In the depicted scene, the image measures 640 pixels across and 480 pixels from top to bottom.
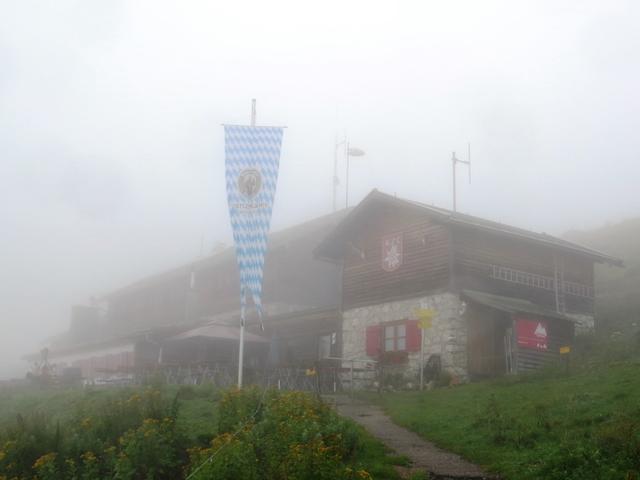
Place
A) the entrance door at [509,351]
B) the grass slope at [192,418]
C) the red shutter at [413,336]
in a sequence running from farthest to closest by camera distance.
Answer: the red shutter at [413,336] → the entrance door at [509,351] → the grass slope at [192,418]

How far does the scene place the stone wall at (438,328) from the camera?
2267 centimetres

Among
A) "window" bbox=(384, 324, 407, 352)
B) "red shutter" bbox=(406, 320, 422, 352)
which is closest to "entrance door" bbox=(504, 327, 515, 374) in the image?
"red shutter" bbox=(406, 320, 422, 352)

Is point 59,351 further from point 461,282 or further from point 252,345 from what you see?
point 461,282

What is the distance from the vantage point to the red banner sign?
73.5 feet

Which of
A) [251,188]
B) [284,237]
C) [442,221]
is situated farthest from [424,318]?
[284,237]

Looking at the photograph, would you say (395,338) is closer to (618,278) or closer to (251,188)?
(251,188)

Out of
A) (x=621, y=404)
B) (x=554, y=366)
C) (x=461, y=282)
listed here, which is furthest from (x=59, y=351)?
(x=621, y=404)

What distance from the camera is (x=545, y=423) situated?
38.3 feet

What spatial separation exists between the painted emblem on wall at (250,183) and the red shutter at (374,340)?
983cm

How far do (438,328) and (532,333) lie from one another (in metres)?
Answer: 2.77

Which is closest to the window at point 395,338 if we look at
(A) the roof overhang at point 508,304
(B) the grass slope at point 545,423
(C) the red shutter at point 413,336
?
(C) the red shutter at point 413,336

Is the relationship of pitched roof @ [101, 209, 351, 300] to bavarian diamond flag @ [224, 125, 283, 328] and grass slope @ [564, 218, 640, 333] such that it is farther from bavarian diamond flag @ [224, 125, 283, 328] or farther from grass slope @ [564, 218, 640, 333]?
bavarian diamond flag @ [224, 125, 283, 328]

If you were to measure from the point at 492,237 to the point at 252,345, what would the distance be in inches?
440

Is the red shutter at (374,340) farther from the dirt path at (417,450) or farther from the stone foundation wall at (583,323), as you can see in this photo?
the dirt path at (417,450)
